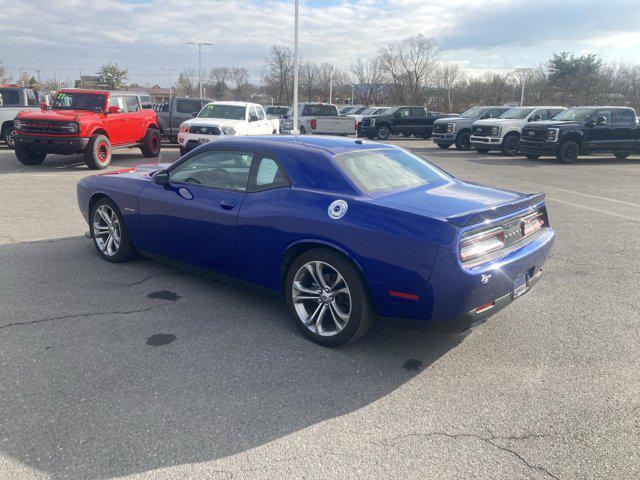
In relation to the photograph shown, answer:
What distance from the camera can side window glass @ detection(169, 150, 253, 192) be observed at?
438 cm

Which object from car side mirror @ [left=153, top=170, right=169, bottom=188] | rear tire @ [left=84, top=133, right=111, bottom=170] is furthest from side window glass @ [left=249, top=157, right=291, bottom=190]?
rear tire @ [left=84, top=133, right=111, bottom=170]

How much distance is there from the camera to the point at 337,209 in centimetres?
364

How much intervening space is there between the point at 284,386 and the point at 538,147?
17.3 meters

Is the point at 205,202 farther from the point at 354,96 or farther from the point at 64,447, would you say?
the point at 354,96

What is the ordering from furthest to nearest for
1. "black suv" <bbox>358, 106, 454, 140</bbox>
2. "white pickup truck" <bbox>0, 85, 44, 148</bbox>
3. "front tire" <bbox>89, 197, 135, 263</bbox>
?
1. "black suv" <bbox>358, 106, 454, 140</bbox>
2. "white pickup truck" <bbox>0, 85, 44, 148</bbox>
3. "front tire" <bbox>89, 197, 135, 263</bbox>

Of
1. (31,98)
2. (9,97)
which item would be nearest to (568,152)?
(31,98)

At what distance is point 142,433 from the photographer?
277 cm

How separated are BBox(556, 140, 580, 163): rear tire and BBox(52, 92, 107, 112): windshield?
14844 millimetres

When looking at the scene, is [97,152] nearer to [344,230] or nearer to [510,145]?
[344,230]

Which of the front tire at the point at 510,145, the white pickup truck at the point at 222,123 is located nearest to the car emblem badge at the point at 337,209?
the white pickup truck at the point at 222,123

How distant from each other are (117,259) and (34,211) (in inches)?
142

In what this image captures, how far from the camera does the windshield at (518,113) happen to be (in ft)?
67.8

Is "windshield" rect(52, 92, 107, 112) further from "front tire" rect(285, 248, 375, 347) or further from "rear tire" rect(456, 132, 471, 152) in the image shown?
"rear tire" rect(456, 132, 471, 152)

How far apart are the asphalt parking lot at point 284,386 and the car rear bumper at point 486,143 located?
15.3m
